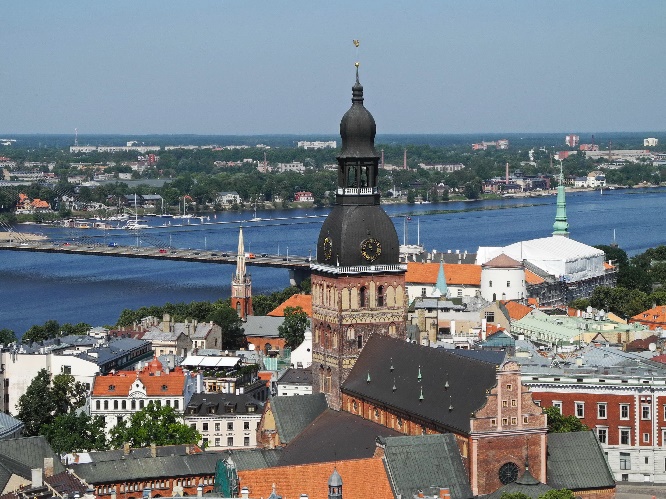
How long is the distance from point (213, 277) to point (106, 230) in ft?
221

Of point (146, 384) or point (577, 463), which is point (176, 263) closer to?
point (146, 384)

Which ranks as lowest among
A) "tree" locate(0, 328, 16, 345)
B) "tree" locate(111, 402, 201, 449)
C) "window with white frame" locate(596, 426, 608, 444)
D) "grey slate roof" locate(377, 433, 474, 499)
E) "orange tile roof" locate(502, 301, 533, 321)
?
"tree" locate(0, 328, 16, 345)

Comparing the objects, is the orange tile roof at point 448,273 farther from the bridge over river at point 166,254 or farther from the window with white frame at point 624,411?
the window with white frame at point 624,411

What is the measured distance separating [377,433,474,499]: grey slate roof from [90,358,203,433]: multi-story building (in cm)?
2232

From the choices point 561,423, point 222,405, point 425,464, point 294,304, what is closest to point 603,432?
point 561,423

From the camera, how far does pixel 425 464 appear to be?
3756 centimetres

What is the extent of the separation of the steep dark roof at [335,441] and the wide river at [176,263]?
5350 cm

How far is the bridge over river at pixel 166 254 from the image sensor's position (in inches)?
4926

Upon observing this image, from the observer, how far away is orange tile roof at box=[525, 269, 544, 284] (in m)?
96.0

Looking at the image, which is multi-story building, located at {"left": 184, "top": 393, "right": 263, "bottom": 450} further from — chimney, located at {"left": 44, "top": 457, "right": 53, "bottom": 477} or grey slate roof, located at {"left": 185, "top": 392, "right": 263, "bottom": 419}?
chimney, located at {"left": 44, "top": 457, "right": 53, "bottom": 477}

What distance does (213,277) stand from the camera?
131 m

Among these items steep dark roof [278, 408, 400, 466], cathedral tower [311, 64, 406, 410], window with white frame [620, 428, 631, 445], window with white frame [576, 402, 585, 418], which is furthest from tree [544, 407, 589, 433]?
steep dark roof [278, 408, 400, 466]

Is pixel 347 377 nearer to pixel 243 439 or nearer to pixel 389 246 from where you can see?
pixel 389 246

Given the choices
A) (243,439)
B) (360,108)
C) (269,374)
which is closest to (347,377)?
(360,108)
